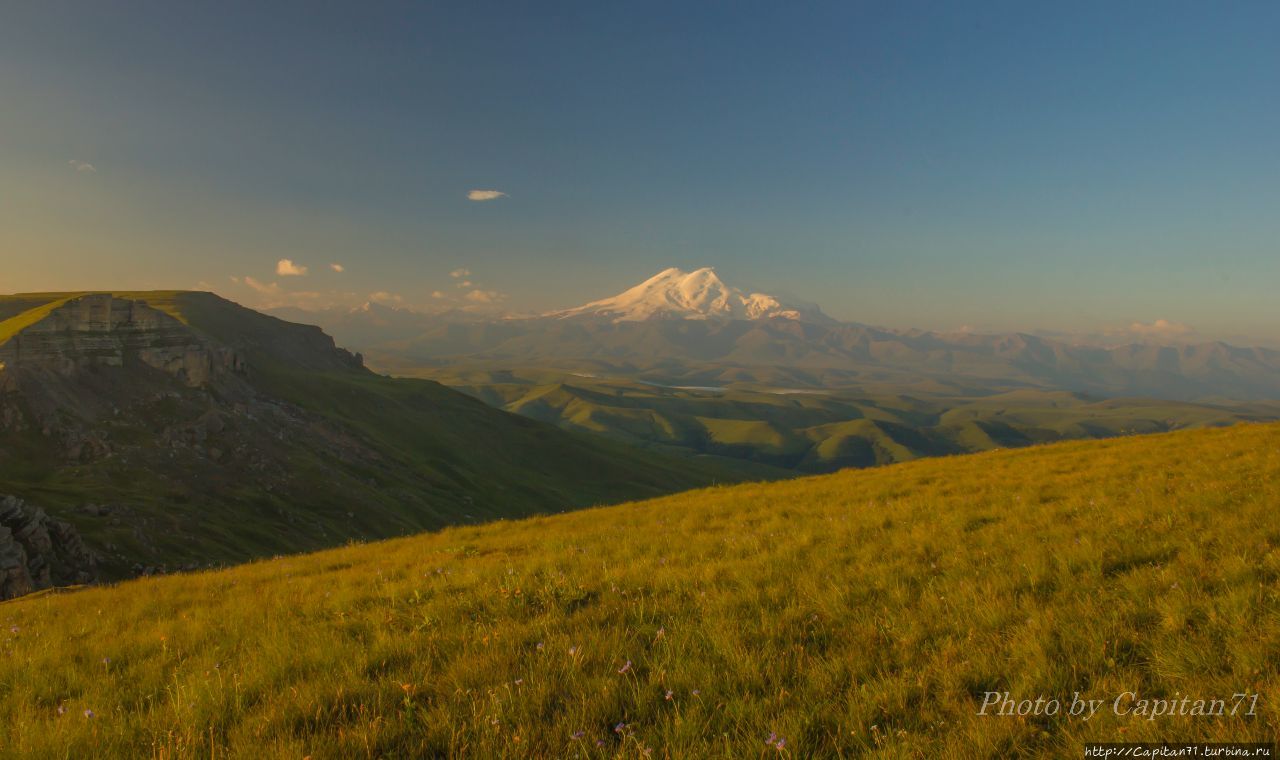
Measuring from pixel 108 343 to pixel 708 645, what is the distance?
120490 millimetres

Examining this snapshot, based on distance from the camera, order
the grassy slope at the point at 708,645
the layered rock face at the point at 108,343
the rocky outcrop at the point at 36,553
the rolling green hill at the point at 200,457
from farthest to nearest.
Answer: the layered rock face at the point at 108,343 → the rolling green hill at the point at 200,457 → the rocky outcrop at the point at 36,553 → the grassy slope at the point at 708,645

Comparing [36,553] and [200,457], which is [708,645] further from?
[200,457]

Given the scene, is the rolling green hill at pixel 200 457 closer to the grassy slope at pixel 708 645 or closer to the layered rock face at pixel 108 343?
the layered rock face at pixel 108 343

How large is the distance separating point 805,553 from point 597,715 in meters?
6.06

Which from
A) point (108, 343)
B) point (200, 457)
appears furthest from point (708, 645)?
point (108, 343)

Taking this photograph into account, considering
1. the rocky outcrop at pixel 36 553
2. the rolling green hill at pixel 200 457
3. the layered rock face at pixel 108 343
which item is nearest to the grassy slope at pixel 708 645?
the rocky outcrop at pixel 36 553

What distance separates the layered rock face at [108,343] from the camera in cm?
7906

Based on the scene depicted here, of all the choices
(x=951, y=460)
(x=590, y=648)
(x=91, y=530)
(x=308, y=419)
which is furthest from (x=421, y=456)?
(x=590, y=648)

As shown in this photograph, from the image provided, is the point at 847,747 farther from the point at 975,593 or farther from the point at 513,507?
the point at 513,507

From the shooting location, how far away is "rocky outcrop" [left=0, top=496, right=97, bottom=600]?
34.6m

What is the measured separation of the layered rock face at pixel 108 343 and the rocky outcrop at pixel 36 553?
49920 millimetres

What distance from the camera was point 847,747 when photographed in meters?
4.14

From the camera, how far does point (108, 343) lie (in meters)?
89.7

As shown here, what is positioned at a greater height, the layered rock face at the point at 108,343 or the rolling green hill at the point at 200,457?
the layered rock face at the point at 108,343
